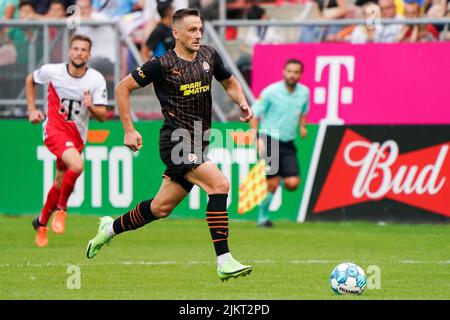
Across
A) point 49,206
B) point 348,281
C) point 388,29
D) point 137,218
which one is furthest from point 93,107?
point 388,29

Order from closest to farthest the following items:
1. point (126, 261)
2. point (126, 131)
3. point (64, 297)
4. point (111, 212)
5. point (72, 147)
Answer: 1. point (64, 297)
2. point (126, 131)
3. point (126, 261)
4. point (72, 147)
5. point (111, 212)

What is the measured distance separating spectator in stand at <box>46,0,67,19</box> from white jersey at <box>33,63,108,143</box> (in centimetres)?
608

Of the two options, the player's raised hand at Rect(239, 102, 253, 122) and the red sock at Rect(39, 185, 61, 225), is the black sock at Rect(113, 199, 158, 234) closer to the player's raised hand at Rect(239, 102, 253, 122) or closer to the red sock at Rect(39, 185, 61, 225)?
the player's raised hand at Rect(239, 102, 253, 122)

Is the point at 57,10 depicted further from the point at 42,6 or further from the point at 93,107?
the point at 93,107

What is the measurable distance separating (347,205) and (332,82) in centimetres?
206

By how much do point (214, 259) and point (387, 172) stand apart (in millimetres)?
5514

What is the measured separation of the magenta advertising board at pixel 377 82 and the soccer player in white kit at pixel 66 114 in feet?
15.8

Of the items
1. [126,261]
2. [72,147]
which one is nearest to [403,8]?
[72,147]

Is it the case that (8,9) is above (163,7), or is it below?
below

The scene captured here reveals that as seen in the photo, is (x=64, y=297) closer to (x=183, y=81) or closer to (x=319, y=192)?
(x=183, y=81)

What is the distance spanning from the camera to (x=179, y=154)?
10766 mm

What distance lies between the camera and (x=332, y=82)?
18.5 metres

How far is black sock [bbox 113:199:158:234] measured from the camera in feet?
37.0

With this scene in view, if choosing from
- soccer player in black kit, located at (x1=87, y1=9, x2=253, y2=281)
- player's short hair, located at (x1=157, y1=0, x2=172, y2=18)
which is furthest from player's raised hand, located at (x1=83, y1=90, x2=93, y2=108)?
player's short hair, located at (x1=157, y1=0, x2=172, y2=18)
